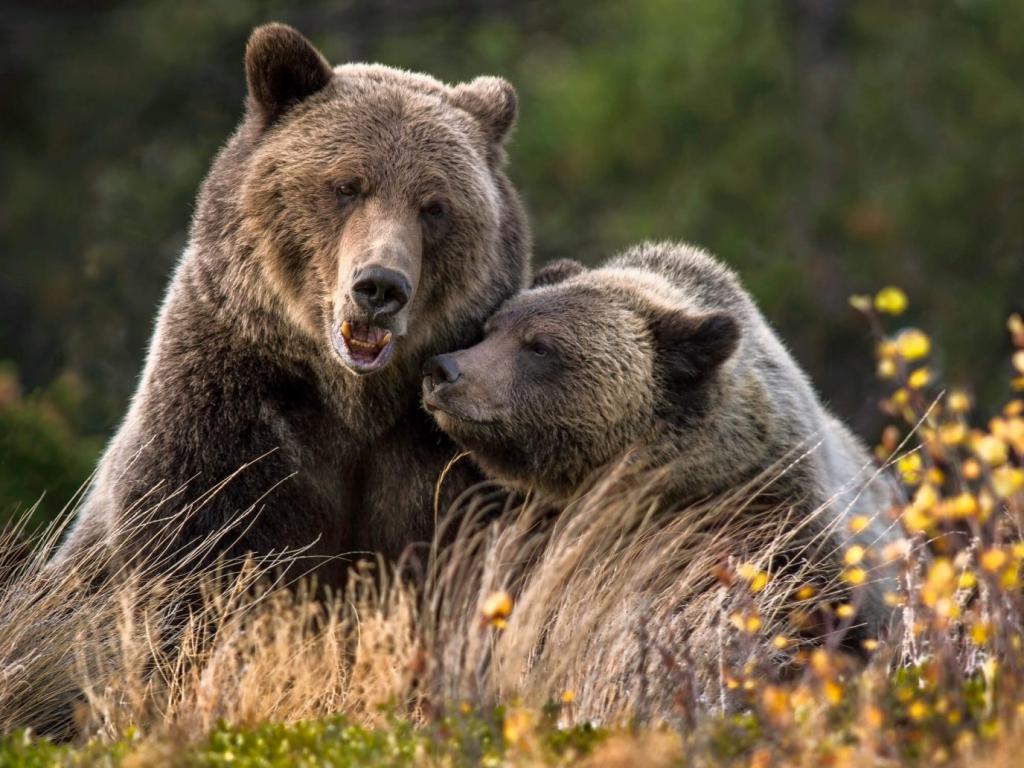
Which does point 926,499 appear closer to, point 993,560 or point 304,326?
point 993,560

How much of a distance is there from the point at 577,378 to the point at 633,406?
0.78ft

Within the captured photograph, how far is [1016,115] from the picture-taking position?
14953 mm

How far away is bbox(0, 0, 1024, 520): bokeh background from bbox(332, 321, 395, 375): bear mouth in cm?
623

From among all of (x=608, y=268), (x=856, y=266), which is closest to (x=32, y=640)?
(x=608, y=268)

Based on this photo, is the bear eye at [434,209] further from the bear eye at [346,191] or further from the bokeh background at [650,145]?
the bokeh background at [650,145]

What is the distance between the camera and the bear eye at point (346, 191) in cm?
580

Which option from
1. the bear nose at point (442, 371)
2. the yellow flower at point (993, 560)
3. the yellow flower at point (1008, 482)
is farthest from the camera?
the bear nose at point (442, 371)

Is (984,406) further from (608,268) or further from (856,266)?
(608,268)

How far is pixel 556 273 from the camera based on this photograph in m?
6.74

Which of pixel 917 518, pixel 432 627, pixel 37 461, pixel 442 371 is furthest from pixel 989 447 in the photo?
pixel 37 461

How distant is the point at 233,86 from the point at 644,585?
8704 millimetres

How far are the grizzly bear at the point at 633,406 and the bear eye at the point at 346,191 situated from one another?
2.15 feet

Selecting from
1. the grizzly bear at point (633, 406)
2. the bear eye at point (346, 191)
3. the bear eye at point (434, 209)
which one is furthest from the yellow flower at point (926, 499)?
the bear eye at point (346, 191)

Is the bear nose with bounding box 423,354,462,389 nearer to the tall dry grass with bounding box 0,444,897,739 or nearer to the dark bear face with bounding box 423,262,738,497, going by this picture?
the dark bear face with bounding box 423,262,738,497
